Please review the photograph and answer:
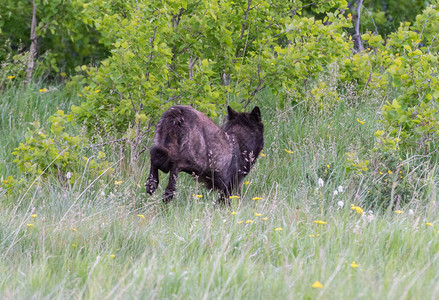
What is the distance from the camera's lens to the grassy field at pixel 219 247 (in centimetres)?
355

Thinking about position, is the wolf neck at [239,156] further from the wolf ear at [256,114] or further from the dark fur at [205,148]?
the wolf ear at [256,114]

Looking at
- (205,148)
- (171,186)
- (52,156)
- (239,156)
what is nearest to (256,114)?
(239,156)

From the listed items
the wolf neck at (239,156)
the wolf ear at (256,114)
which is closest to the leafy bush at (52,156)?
the wolf neck at (239,156)

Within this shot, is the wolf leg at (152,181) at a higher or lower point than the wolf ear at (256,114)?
lower

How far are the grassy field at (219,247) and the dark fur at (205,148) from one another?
0.21 m

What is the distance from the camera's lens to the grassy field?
355 centimetres

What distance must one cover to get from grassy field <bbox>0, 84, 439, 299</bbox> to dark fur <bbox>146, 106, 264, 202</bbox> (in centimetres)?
21

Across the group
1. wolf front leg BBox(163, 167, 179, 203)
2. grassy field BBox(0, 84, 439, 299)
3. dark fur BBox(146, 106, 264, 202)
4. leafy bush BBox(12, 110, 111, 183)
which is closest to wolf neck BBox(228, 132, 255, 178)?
dark fur BBox(146, 106, 264, 202)

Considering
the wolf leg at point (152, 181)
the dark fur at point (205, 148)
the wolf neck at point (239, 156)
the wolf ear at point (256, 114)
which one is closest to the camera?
the dark fur at point (205, 148)

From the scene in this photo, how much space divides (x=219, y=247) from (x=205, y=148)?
159 centimetres

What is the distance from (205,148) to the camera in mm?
5703

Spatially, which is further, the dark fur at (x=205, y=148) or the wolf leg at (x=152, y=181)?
the wolf leg at (x=152, y=181)

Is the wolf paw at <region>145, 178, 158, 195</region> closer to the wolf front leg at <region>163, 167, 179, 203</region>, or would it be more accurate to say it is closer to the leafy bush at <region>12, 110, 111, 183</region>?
the wolf front leg at <region>163, 167, 179, 203</region>

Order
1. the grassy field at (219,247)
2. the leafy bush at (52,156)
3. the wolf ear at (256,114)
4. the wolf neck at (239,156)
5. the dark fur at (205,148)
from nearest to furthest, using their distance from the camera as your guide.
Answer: the grassy field at (219,247) → the dark fur at (205,148) → the leafy bush at (52,156) → the wolf neck at (239,156) → the wolf ear at (256,114)
